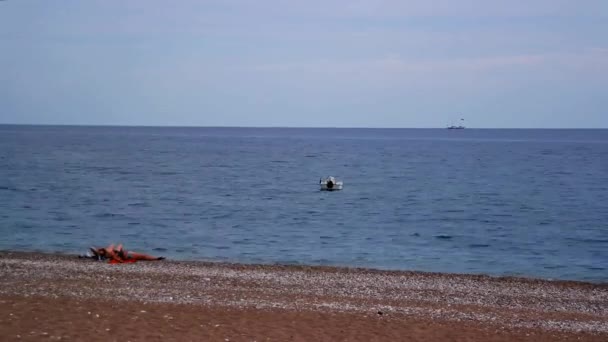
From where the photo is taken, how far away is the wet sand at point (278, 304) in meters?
12.4

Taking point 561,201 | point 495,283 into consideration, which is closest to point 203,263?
point 495,283

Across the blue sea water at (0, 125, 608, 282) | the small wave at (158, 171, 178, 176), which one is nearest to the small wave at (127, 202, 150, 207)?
the blue sea water at (0, 125, 608, 282)

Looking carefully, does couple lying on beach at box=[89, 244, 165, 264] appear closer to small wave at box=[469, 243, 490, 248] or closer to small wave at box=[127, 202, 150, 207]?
small wave at box=[469, 243, 490, 248]

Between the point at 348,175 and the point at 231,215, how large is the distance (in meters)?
35.3

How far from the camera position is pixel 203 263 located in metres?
23.5

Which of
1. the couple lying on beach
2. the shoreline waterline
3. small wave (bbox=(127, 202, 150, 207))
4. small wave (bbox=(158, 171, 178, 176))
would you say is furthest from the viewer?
small wave (bbox=(158, 171, 178, 176))

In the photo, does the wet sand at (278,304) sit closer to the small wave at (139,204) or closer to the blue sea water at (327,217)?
the blue sea water at (327,217)

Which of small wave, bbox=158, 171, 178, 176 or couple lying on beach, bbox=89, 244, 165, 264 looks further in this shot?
small wave, bbox=158, 171, 178, 176

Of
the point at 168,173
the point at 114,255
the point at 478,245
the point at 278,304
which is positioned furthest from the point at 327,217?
the point at 168,173

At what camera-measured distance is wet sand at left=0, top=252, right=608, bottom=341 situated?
12438 millimetres

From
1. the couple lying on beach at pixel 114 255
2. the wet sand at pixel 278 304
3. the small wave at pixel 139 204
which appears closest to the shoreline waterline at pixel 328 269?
the wet sand at pixel 278 304

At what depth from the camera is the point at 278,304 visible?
50.7ft

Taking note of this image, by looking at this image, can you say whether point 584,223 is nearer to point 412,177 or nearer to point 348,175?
point 412,177

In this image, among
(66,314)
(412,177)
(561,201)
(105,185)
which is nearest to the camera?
(66,314)
